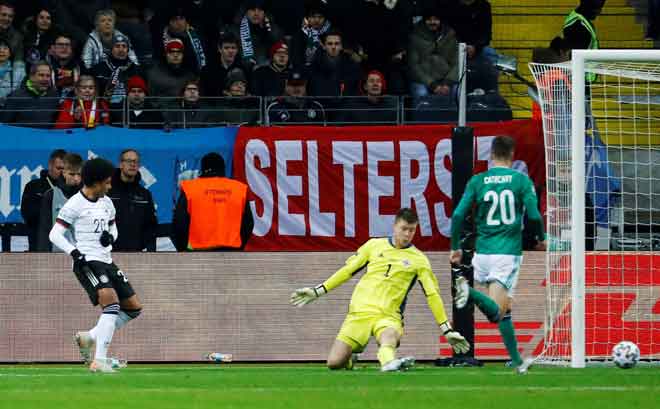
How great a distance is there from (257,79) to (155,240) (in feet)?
10.7

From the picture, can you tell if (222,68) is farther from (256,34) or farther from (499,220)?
(499,220)

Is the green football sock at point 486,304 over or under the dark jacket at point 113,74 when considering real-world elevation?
under

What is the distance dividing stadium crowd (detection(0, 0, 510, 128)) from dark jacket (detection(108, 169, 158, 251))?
1.53 m

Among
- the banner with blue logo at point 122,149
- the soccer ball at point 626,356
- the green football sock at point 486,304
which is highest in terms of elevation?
the banner with blue logo at point 122,149

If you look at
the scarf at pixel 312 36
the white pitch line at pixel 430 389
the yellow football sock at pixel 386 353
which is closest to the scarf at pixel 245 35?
the scarf at pixel 312 36

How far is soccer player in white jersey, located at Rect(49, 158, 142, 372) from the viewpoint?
40.8 ft

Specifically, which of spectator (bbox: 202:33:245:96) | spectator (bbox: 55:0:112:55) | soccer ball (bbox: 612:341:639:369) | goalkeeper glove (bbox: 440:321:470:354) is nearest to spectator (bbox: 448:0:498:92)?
spectator (bbox: 202:33:245:96)

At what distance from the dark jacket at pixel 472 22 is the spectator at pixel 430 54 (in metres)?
0.30

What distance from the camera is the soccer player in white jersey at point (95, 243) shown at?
12.4m

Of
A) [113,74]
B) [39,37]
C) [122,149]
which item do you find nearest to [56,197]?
[122,149]

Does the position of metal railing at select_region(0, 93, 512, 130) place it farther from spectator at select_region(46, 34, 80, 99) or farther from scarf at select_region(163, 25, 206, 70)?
scarf at select_region(163, 25, 206, 70)

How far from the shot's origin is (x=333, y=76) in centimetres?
1816

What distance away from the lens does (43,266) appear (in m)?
15.1

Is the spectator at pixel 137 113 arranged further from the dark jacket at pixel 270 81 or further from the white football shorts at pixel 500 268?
the white football shorts at pixel 500 268
